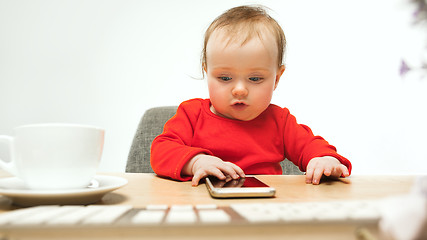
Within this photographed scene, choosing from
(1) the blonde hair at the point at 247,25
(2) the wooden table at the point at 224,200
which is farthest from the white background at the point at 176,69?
(2) the wooden table at the point at 224,200

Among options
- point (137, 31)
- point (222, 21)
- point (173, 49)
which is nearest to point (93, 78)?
point (137, 31)

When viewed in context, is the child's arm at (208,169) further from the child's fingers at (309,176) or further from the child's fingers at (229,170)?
the child's fingers at (309,176)

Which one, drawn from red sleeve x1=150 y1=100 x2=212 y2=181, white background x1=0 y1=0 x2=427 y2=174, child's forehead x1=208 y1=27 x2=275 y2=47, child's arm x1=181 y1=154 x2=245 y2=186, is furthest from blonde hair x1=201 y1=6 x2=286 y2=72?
white background x1=0 y1=0 x2=427 y2=174

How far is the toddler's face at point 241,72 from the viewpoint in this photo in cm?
84

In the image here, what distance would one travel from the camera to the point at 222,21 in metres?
0.94

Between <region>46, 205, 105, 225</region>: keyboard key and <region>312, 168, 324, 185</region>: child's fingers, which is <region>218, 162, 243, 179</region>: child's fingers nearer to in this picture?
<region>312, 168, 324, 185</region>: child's fingers

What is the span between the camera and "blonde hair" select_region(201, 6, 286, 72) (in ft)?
2.85

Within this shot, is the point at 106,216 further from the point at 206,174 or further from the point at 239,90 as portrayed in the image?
the point at 239,90

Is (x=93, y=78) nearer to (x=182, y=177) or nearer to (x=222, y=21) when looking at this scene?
(x=222, y=21)

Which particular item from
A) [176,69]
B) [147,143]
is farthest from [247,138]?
[176,69]

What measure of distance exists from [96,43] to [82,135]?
1719mm

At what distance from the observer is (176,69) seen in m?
2.05

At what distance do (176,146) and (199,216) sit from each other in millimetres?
531

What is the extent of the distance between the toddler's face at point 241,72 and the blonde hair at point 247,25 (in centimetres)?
2
